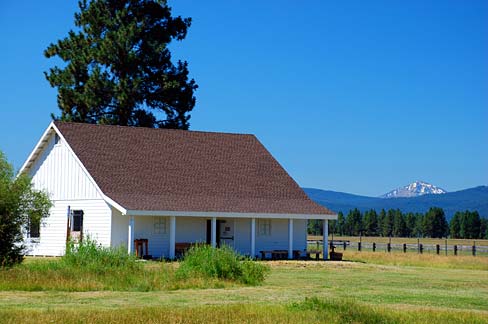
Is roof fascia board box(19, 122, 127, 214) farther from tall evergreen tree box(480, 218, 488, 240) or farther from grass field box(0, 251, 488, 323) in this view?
tall evergreen tree box(480, 218, 488, 240)

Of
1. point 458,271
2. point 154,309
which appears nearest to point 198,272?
point 154,309

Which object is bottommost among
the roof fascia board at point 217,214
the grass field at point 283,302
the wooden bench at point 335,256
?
the grass field at point 283,302

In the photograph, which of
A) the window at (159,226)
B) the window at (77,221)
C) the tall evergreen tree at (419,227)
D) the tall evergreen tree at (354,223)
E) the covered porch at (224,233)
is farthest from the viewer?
the tall evergreen tree at (354,223)

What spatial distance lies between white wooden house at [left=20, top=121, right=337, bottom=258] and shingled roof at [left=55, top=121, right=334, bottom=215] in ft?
0.20

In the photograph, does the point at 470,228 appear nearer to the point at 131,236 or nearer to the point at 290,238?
the point at 290,238

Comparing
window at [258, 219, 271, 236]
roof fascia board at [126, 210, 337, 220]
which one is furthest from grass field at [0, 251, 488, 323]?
window at [258, 219, 271, 236]

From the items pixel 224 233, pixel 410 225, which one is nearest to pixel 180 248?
pixel 224 233

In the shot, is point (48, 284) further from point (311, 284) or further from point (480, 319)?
point (480, 319)

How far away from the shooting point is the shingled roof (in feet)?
157

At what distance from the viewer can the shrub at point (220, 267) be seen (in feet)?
101

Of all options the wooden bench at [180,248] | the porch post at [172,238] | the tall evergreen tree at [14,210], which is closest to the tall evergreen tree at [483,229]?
the wooden bench at [180,248]

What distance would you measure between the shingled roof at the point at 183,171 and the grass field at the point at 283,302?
1173 cm

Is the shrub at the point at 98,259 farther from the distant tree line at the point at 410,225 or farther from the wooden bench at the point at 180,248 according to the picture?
the distant tree line at the point at 410,225

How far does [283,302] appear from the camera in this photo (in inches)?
969
